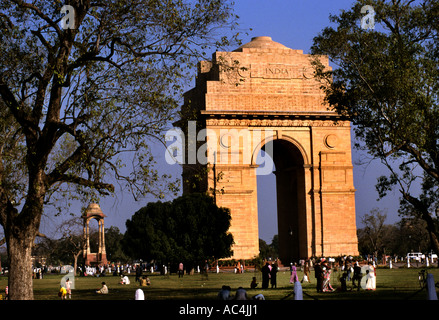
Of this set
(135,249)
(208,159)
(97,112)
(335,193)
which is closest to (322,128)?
(335,193)

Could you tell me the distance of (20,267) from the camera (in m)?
18.3

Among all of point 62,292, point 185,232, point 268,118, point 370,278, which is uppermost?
point 268,118

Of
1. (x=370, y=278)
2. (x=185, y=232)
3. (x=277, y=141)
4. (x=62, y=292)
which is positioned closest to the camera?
(x=62, y=292)

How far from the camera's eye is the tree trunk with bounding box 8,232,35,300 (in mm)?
18172

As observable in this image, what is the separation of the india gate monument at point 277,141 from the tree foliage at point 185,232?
2499mm

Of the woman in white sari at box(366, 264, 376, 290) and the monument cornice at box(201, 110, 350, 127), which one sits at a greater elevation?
the monument cornice at box(201, 110, 350, 127)

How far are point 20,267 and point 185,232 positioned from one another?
84.3 feet

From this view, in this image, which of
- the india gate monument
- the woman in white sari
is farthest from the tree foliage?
the woman in white sari

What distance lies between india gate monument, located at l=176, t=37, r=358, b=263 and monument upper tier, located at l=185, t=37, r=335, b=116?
6 centimetres

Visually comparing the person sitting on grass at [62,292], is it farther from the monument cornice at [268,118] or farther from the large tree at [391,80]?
the monument cornice at [268,118]
